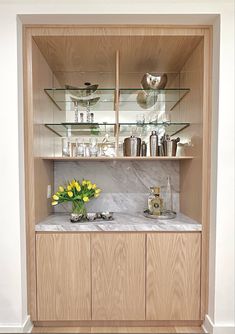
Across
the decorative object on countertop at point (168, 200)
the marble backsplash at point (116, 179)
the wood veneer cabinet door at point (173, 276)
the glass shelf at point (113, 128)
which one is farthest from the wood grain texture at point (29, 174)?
the decorative object on countertop at point (168, 200)

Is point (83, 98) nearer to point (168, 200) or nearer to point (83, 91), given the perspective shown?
point (83, 91)

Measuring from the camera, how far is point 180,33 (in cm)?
171

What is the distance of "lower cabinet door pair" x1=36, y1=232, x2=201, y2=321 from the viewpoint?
Result: 1727 mm

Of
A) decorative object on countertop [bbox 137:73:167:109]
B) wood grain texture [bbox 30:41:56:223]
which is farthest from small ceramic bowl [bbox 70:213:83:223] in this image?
decorative object on countertop [bbox 137:73:167:109]

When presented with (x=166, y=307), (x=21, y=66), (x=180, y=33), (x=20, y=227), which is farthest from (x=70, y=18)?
(x=166, y=307)

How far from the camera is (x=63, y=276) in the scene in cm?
174

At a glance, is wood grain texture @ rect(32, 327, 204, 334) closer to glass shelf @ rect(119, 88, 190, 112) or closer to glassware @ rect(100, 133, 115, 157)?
glassware @ rect(100, 133, 115, 157)

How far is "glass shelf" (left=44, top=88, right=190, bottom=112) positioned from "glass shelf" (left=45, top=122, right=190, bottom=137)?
0.19m

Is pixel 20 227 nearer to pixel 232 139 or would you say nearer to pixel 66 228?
pixel 66 228

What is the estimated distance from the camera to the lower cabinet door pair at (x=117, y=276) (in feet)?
5.66

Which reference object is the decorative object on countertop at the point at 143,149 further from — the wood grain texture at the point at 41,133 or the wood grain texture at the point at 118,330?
the wood grain texture at the point at 118,330

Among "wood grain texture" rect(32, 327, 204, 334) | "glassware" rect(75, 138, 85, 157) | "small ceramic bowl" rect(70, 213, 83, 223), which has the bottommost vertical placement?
"wood grain texture" rect(32, 327, 204, 334)

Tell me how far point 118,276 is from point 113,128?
126 cm
